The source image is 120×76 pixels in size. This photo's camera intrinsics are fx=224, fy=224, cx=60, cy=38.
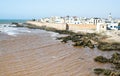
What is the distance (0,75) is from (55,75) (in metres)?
4.20

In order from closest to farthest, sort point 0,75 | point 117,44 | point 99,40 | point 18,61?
point 0,75
point 18,61
point 117,44
point 99,40

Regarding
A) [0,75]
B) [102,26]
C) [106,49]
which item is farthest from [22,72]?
[102,26]

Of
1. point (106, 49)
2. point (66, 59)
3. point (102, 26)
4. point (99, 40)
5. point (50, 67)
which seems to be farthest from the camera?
point (102, 26)

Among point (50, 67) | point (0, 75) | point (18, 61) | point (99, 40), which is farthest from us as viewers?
point (99, 40)

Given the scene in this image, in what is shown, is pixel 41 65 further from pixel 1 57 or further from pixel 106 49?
pixel 106 49

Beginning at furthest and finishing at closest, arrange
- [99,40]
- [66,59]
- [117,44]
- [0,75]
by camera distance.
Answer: [99,40] < [117,44] < [66,59] < [0,75]

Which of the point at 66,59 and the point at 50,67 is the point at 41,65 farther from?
the point at 66,59

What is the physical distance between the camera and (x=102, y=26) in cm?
4906

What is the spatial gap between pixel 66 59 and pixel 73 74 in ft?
18.3

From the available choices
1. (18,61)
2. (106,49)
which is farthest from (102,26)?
(18,61)

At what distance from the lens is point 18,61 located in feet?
71.2

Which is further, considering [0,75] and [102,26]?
[102,26]

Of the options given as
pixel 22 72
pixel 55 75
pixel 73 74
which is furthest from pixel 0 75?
pixel 73 74

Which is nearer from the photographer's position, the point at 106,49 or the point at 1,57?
the point at 1,57
